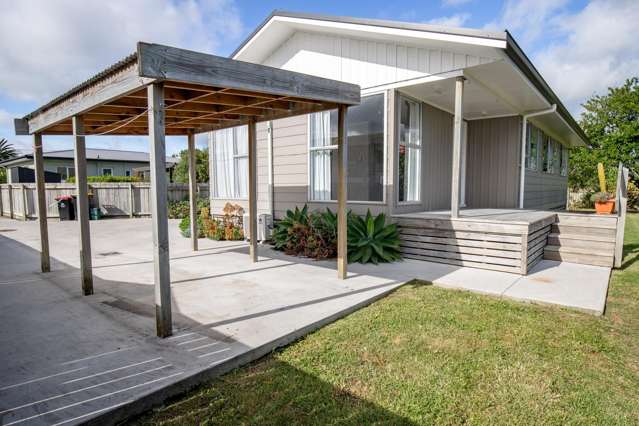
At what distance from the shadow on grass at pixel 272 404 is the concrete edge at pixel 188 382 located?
0.04 m

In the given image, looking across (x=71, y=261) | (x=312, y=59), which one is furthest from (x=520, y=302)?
(x=71, y=261)

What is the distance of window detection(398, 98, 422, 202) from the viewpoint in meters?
6.41

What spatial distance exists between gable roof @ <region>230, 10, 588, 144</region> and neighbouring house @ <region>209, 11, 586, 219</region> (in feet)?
0.05

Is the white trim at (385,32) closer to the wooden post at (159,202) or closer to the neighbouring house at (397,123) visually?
the neighbouring house at (397,123)

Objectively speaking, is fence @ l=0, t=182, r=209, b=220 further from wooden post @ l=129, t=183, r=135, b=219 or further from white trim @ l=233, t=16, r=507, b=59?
white trim @ l=233, t=16, r=507, b=59

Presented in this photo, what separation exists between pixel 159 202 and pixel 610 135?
23.5 m

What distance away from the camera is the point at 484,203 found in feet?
28.8

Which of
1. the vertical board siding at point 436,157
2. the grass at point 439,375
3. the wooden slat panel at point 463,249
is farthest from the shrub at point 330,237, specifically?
the grass at point 439,375

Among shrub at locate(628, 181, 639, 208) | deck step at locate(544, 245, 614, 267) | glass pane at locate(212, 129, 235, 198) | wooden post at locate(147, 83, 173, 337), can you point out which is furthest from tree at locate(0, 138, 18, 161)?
shrub at locate(628, 181, 639, 208)

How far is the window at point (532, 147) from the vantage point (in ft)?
29.2

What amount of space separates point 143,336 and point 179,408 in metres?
1.04

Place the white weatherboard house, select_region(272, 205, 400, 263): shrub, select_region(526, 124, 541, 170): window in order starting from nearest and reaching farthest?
the white weatherboard house → select_region(272, 205, 400, 263): shrub → select_region(526, 124, 541, 170): window

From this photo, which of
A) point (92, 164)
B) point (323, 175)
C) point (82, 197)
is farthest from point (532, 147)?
point (92, 164)

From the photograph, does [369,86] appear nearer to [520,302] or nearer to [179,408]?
[520,302]
